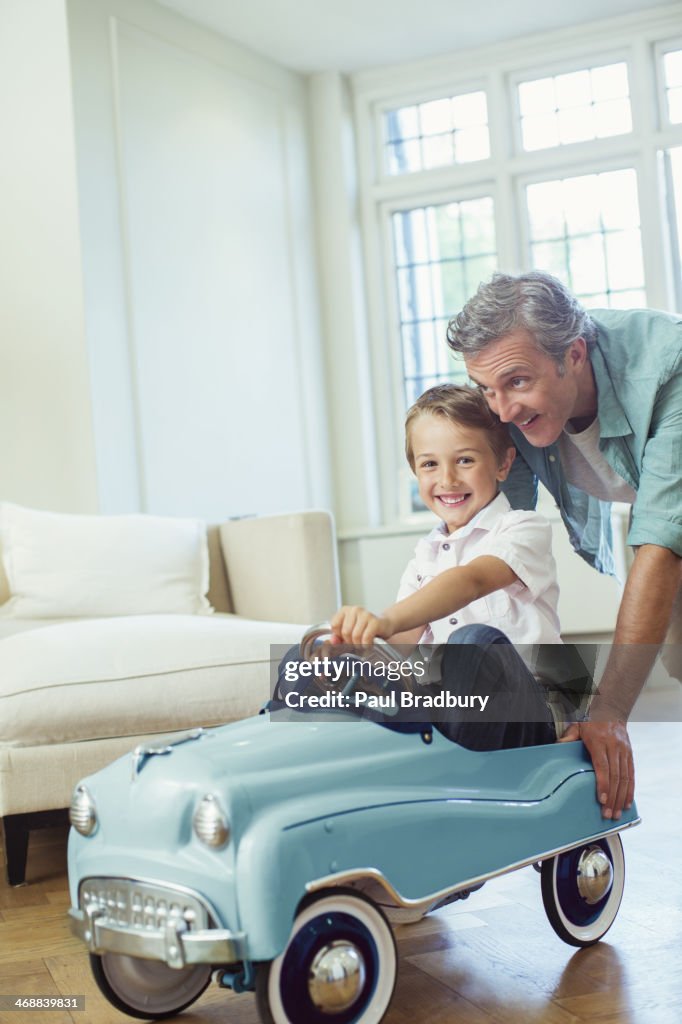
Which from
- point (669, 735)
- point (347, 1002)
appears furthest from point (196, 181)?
point (347, 1002)

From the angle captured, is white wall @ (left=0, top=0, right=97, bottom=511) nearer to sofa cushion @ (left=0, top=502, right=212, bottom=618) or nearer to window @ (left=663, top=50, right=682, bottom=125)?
sofa cushion @ (left=0, top=502, right=212, bottom=618)

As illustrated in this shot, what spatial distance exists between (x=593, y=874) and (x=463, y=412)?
628mm

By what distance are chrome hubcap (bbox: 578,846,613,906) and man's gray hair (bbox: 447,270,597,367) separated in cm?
65

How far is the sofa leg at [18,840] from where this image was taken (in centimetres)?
198

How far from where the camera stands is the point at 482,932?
153 cm

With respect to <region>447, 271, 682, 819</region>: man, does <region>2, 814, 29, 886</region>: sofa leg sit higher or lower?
lower

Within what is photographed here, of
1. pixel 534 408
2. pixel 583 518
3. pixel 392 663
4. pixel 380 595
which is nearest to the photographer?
pixel 392 663

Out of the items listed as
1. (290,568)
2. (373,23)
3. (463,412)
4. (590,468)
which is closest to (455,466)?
(463,412)

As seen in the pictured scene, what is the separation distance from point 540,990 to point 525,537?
0.54m

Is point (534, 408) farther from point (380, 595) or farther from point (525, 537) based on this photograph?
point (380, 595)

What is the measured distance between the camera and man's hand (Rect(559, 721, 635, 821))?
1.37 m

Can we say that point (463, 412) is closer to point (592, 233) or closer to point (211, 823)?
point (211, 823)

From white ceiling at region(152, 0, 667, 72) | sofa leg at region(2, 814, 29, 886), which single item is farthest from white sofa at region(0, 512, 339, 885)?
white ceiling at region(152, 0, 667, 72)

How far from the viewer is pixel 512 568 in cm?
132
